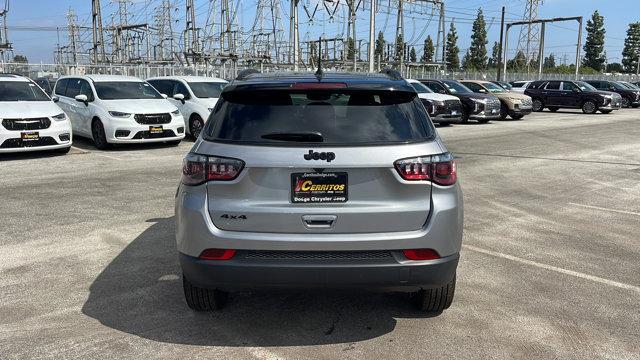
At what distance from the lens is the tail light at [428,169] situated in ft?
10.8

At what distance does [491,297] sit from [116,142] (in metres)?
10.4

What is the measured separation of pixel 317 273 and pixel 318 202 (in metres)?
0.41

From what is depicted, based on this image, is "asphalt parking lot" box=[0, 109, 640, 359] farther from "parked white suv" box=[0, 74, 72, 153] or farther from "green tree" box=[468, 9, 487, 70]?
"green tree" box=[468, 9, 487, 70]

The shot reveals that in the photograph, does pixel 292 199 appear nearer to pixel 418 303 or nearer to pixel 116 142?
pixel 418 303

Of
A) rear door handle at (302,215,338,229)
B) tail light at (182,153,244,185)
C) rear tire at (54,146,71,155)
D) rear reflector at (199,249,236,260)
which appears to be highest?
tail light at (182,153,244,185)

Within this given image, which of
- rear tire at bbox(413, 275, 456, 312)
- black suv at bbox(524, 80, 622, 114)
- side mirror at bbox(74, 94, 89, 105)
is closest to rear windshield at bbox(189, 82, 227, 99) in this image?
side mirror at bbox(74, 94, 89, 105)

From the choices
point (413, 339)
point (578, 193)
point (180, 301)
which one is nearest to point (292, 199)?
point (413, 339)

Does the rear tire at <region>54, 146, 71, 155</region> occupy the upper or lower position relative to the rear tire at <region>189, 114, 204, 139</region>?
lower

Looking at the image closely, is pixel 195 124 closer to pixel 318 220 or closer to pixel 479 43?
pixel 318 220

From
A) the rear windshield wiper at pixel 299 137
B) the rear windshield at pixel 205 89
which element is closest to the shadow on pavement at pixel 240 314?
the rear windshield wiper at pixel 299 137

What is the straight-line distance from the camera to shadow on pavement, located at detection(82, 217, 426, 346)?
365 cm

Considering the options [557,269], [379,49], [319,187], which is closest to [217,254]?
[319,187]

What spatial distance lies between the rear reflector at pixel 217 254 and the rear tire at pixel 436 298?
4.63ft

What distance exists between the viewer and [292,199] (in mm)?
3268
